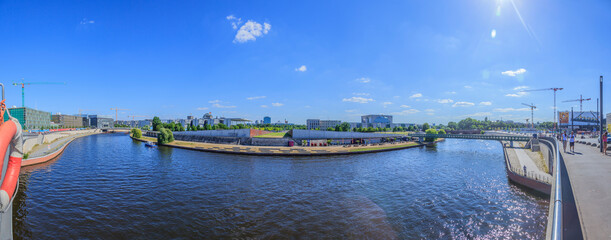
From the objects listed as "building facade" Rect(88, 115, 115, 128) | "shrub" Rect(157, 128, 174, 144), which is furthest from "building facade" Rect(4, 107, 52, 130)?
"shrub" Rect(157, 128, 174, 144)

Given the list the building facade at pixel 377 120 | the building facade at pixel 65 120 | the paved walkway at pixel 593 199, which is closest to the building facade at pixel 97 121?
the building facade at pixel 65 120

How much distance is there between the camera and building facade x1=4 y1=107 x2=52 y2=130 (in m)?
101

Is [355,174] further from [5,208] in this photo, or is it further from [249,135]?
[249,135]

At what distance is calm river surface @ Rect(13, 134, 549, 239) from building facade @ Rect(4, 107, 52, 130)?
114 meters

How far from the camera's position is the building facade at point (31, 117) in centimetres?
10100

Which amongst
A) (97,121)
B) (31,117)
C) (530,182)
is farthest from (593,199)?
(97,121)

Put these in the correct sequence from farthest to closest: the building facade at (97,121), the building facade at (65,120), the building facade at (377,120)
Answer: the building facade at (97,121)
the building facade at (377,120)
the building facade at (65,120)

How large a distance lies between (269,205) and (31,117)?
150859 mm

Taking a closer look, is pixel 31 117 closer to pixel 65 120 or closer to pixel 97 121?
pixel 65 120

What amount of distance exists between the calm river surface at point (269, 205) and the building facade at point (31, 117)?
114 m

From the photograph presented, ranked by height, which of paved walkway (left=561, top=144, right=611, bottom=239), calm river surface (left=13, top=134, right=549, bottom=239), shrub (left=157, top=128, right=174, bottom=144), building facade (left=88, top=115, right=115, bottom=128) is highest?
building facade (left=88, top=115, right=115, bottom=128)

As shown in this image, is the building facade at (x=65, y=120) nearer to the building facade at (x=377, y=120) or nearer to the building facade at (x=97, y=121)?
the building facade at (x=97, y=121)

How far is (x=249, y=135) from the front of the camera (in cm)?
5588

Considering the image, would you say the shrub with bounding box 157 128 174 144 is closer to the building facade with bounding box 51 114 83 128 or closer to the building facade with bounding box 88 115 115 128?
the building facade with bounding box 51 114 83 128
